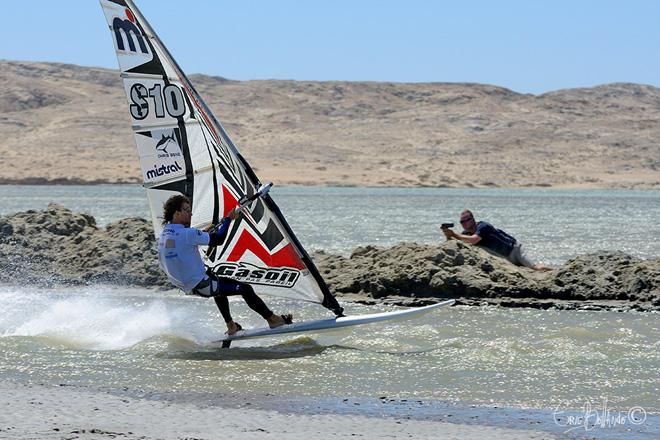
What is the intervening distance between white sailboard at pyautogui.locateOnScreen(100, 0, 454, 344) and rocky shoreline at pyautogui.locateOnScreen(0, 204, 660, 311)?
3311 mm

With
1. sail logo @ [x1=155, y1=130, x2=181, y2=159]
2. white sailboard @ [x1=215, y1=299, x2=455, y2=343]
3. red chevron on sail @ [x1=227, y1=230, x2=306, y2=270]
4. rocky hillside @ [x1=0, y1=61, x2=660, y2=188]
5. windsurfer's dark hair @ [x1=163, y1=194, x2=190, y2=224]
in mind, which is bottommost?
rocky hillside @ [x1=0, y1=61, x2=660, y2=188]

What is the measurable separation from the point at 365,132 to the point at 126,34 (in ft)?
375

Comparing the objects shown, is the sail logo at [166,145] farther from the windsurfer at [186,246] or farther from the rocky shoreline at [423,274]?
the rocky shoreline at [423,274]

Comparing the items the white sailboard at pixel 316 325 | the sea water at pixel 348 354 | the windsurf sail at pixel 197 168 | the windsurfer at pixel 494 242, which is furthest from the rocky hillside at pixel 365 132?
the white sailboard at pixel 316 325

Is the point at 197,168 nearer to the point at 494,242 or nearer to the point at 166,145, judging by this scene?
the point at 166,145

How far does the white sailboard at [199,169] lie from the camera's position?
10359 millimetres

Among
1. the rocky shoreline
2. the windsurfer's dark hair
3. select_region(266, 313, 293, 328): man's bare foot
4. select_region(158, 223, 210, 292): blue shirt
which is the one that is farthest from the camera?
the rocky shoreline

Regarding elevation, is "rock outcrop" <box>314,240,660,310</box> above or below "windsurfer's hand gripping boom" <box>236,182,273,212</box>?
below

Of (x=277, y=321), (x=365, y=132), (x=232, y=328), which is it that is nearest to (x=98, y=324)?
(x=232, y=328)

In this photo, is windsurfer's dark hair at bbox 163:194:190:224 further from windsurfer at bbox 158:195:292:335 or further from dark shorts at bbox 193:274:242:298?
dark shorts at bbox 193:274:242:298

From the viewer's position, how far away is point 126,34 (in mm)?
10352

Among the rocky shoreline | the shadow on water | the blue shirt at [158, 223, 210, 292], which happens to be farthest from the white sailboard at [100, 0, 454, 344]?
the rocky shoreline

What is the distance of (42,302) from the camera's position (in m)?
13.4

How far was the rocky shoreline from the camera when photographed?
13.7 meters
